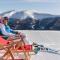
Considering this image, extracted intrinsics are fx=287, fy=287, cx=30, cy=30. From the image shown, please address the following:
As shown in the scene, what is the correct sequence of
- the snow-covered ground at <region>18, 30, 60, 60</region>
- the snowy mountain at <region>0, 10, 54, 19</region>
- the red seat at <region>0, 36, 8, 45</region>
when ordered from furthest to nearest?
1. the snowy mountain at <region>0, 10, 54, 19</region>
2. the snow-covered ground at <region>18, 30, 60, 60</region>
3. the red seat at <region>0, 36, 8, 45</region>

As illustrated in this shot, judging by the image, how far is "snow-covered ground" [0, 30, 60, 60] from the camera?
12.6ft

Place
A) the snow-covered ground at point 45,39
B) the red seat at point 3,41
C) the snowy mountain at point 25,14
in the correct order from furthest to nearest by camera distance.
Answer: the snowy mountain at point 25,14
the snow-covered ground at point 45,39
the red seat at point 3,41

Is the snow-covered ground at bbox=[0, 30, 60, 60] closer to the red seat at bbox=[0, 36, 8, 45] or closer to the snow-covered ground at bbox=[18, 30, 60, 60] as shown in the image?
the snow-covered ground at bbox=[18, 30, 60, 60]

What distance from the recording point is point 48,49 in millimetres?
4133

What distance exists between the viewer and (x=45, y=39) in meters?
5.02

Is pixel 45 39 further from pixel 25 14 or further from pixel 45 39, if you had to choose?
pixel 25 14

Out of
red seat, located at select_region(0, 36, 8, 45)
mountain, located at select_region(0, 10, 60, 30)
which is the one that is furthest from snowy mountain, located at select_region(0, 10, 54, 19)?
red seat, located at select_region(0, 36, 8, 45)

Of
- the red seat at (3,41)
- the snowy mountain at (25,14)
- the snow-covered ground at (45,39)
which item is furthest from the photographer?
the snowy mountain at (25,14)

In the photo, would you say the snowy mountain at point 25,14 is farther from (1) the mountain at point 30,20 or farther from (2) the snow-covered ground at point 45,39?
(2) the snow-covered ground at point 45,39

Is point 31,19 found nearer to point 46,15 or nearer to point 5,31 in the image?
point 46,15

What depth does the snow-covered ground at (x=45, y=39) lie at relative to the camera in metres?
3.85

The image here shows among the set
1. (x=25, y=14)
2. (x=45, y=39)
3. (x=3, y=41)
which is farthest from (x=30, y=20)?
(x=3, y=41)

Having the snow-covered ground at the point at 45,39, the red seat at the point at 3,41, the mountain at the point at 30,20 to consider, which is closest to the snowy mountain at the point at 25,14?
the mountain at the point at 30,20

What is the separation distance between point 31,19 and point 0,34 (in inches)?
42.1
